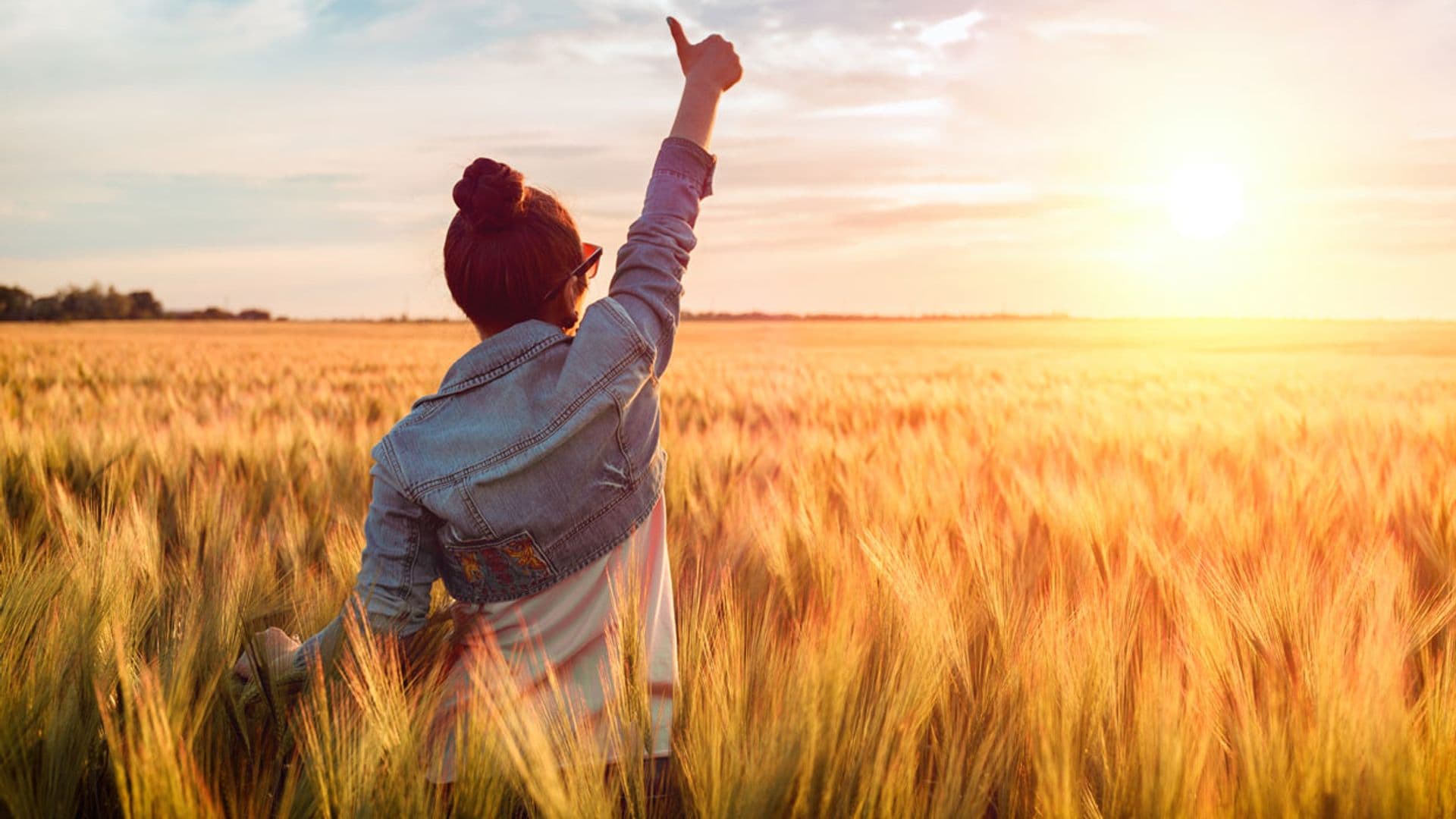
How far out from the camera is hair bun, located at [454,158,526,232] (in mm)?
1477

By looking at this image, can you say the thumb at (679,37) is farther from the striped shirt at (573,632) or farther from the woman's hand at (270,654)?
the woman's hand at (270,654)

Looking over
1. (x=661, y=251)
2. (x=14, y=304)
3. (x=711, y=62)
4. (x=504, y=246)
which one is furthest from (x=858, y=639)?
(x=14, y=304)

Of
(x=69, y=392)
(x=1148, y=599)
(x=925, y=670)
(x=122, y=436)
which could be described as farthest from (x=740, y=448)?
(x=69, y=392)

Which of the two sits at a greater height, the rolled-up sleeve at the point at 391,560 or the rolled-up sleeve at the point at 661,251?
the rolled-up sleeve at the point at 661,251

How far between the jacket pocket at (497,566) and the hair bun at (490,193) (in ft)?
1.69

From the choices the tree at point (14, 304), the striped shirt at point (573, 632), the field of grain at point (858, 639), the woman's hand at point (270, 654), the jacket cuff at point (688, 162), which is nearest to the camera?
the field of grain at point (858, 639)

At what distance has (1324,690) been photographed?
4.20ft

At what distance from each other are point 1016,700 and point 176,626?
4.61 feet

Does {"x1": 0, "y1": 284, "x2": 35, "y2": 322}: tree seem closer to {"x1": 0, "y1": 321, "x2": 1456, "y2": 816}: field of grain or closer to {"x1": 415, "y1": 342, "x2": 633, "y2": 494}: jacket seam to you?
{"x1": 0, "y1": 321, "x2": 1456, "y2": 816}: field of grain

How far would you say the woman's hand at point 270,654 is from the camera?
1.46 meters

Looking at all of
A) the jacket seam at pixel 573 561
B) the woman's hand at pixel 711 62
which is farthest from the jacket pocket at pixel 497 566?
the woman's hand at pixel 711 62

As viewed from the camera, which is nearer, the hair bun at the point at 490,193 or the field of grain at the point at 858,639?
the field of grain at the point at 858,639

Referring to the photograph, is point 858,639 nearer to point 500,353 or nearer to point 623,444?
point 623,444

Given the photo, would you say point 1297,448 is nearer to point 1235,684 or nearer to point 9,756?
point 1235,684
